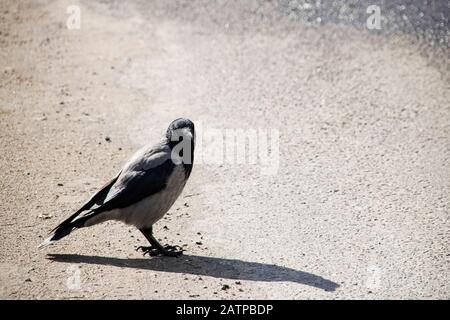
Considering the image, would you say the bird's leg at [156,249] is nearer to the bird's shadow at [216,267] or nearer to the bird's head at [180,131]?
the bird's shadow at [216,267]

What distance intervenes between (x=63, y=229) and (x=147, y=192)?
2.74 ft

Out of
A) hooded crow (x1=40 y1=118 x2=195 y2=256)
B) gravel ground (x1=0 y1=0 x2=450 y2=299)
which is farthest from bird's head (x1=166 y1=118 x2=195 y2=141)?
gravel ground (x1=0 y1=0 x2=450 y2=299)

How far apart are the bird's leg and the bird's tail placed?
2.02 ft

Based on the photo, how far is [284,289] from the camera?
6574mm

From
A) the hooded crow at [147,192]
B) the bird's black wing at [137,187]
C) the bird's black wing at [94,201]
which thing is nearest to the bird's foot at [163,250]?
the hooded crow at [147,192]

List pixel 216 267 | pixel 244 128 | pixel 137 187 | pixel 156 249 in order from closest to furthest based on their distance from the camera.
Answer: pixel 216 267 < pixel 137 187 < pixel 156 249 < pixel 244 128

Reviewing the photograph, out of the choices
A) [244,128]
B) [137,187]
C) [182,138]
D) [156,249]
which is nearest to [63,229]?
[137,187]

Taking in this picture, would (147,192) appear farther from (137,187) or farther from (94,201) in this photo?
(94,201)

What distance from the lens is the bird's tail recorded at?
22.8 feet

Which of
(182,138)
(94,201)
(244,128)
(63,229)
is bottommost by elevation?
(63,229)

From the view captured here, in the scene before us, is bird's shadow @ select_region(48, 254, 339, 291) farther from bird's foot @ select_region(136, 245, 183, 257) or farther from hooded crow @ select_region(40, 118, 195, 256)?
hooded crow @ select_region(40, 118, 195, 256)

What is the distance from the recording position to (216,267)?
6965 millimetres
